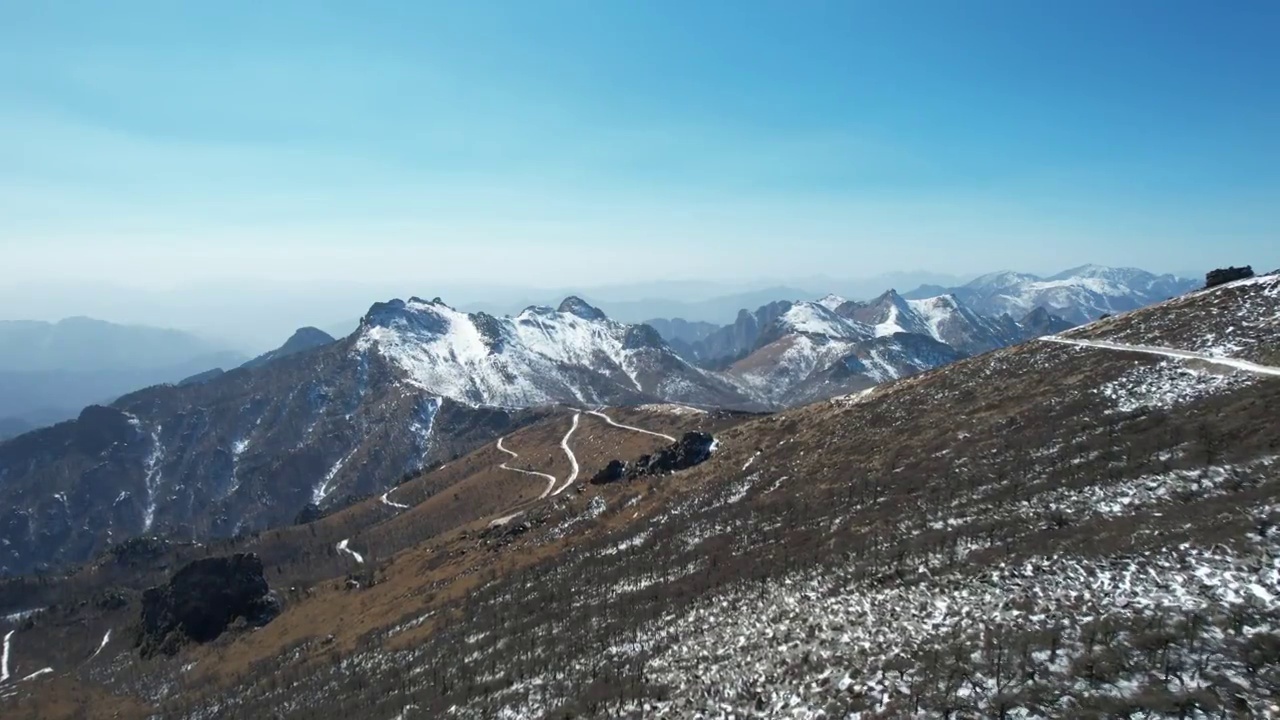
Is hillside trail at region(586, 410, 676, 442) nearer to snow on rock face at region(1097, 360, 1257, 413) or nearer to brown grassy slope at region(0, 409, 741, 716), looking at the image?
brown grassy slope at region(0, 409, 741, 716)

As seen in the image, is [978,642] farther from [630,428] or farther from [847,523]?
[630,428]

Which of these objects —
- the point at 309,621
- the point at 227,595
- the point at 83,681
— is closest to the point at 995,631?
the point at 309,621

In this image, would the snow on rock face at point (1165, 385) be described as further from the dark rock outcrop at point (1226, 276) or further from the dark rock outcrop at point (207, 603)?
the dark rock outcrop at point (207, 603)

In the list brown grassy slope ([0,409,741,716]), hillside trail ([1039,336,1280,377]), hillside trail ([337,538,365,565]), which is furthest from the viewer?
hillside trail ([337,538,365,565])

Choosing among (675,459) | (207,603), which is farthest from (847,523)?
(207,603)

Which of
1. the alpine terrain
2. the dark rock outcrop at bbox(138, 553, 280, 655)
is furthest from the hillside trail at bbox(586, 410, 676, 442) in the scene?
the dark rock outcrop at bbox(138, 553, 280, 655)

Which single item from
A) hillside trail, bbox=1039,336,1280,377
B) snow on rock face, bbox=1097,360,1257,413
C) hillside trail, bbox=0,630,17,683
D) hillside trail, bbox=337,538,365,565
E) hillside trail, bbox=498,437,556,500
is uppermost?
hillside trail, bbox=1039,336,1280,377

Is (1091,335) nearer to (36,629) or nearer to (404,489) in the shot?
(404,489)
